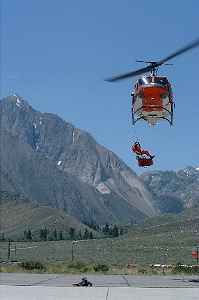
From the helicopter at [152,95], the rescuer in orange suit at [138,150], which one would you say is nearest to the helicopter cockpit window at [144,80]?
the helicopter at [152,95]

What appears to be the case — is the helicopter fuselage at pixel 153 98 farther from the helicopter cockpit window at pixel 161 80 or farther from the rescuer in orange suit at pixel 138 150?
the rescuer in orange suit at pixel 138 150

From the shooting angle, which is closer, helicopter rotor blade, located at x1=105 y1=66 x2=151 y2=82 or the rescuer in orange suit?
helicopter rotor blade, located at x1=105 y1=66 x2=151 y2=82

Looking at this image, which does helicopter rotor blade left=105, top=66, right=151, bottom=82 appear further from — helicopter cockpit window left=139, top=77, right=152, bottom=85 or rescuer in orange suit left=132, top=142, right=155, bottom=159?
rescuer in orange suit left=132, top=142, right=155, bottom=159

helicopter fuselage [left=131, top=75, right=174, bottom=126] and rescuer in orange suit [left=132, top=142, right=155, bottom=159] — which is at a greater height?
helicopter fuselage [left=131, top=75, right=174, bottom=126]

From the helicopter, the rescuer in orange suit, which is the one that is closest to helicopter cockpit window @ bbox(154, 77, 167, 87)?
the helicopter

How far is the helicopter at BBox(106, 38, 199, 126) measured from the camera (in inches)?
1278

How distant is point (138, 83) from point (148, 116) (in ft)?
7.66

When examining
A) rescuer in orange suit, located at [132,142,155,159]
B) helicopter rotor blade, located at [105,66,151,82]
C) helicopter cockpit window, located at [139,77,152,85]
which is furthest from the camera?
rescuer in orange suit, located at [132,142,155,159]

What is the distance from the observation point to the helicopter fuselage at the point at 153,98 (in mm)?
32531

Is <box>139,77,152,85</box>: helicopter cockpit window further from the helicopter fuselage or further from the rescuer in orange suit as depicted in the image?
the rescuer in orange suit

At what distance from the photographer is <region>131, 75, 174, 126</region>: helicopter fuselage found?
107ft

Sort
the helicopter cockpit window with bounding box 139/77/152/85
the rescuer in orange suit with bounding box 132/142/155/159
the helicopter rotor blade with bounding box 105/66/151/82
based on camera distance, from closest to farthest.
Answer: the helicopter rotor blade with bounding box 105/66/151/82 → the helicopter cockpit window with bounding box 139/77/152/85 → the rescuer in orange suit with bounding box 132/142/155/159
